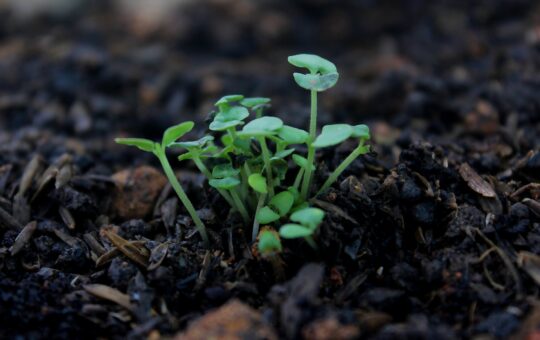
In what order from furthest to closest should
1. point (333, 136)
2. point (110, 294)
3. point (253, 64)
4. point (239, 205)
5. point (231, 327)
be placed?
1. point (253, 64)
2. point (239, 205)
3. point (110, 294)
4. point (333, 136)
5. point (231, 327)

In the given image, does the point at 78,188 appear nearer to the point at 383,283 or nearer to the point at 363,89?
the point at 383,283

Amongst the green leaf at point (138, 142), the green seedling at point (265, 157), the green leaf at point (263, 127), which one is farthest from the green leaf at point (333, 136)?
the green leaf at point (138, 142)

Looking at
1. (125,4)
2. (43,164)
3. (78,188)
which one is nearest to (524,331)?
(78,188)

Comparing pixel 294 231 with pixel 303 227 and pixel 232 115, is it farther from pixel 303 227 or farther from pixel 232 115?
pixel 232 115

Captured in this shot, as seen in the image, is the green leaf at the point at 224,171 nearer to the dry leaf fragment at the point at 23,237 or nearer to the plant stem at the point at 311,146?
the plant stem at the point at 311,146

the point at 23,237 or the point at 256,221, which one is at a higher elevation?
the point at 256,221

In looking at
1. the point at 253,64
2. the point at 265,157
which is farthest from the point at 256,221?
the point at 253,64
